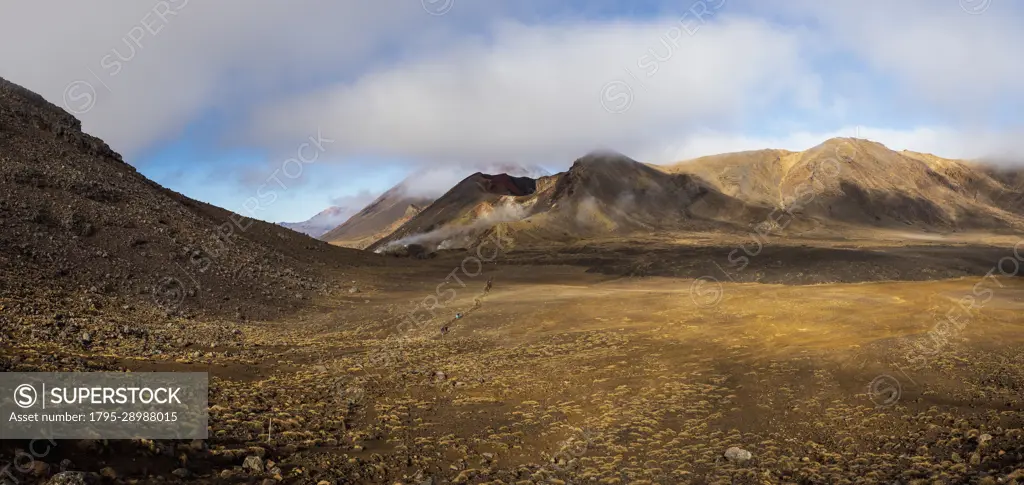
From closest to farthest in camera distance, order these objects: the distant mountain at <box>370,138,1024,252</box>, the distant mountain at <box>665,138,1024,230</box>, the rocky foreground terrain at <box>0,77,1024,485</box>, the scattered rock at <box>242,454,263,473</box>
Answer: the scattered rock at <box>242,454,263,473</box>, the rocky foreground terrain at <box>0,77,1024,485</box>, the distant mountain at <box>370,138,1024,252</box>, the distant mountain at <box>665,138,1024,230</box>

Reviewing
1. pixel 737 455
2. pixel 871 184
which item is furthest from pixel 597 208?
pixel 737 455

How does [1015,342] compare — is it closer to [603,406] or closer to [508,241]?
[603,406]

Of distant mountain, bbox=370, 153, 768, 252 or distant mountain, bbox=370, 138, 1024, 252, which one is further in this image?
distant mountain, bbox=370, 138, 1024, 252

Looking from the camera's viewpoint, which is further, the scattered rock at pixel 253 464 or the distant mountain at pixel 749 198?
the distant mountain at pixel 749 198

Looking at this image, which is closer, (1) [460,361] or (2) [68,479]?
(2) [68,479]

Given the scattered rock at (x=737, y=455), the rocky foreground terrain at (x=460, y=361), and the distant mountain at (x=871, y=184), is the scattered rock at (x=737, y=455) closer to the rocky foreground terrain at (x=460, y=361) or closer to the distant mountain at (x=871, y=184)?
the rocky foreground terrain at (x=460, y=361)

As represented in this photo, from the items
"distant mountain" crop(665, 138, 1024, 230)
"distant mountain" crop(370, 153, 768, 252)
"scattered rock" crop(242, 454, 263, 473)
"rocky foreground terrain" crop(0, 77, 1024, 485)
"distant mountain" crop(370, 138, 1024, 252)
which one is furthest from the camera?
"distant mountain" crop(665, 138, 1024, 230)

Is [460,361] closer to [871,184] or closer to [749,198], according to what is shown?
[749,198]

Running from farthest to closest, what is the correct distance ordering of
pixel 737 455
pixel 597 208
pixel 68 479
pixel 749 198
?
pixel 749 198 → pixel 597 208 → pixel 737 455 → pixel 68 479

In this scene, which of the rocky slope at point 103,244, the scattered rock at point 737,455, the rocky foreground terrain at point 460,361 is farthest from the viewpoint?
the rocky slope at point 103,244

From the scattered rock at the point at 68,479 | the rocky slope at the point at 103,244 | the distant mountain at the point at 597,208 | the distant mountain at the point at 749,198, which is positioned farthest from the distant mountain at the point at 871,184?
the scattered rock at the point at 68,479

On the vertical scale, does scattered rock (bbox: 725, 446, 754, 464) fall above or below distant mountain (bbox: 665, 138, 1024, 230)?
below

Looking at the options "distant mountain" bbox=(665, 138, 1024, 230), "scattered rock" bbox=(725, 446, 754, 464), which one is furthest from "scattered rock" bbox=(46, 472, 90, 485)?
"distant mountain" bbox=(665, 138, 1024, 230)

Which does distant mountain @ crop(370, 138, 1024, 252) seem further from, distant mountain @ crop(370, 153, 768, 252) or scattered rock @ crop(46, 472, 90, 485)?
scattered rock @ crop(46, 472, 90, 485)
